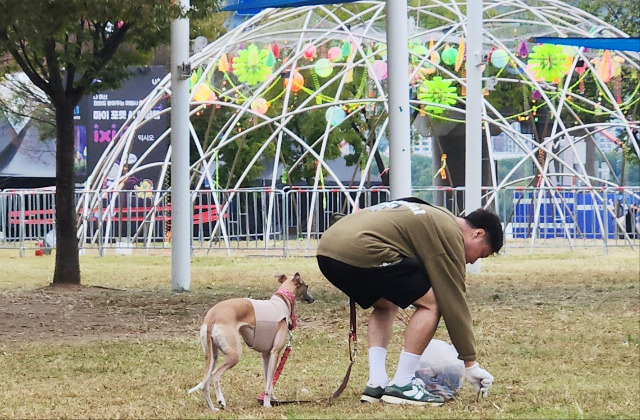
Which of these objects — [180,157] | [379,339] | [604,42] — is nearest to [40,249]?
[180,157]

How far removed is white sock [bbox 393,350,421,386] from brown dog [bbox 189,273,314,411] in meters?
0.66

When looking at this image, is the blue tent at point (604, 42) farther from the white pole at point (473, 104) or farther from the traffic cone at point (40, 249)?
the traffic cone at point (40, 249)

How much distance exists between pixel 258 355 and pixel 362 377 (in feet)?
4.98

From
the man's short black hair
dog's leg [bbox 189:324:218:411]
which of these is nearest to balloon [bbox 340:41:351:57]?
the man's short black hair

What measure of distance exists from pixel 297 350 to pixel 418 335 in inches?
116

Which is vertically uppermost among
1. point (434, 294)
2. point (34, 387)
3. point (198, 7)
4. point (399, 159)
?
point (198, 7)

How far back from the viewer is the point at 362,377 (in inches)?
303

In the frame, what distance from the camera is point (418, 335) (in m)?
6.37

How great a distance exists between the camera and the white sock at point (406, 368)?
639 cm

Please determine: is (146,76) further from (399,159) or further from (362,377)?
(362,377)

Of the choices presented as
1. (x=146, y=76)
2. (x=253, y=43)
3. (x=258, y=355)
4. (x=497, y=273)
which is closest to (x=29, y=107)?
(x=146, y=76)

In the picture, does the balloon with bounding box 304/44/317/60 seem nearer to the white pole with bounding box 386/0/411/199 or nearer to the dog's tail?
the white pole with bounding box 386/0/411/199

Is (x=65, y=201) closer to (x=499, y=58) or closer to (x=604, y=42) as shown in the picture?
(x=604, y=42)

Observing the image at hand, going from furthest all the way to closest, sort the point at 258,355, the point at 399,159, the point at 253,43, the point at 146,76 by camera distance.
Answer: the point at 146,76, the point at 253,43, the point at 399,159, the point at 258,355
